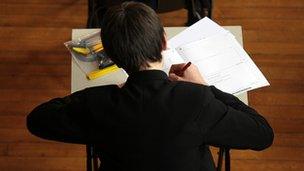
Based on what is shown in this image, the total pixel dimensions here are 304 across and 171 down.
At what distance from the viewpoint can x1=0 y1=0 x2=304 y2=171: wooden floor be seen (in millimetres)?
2438

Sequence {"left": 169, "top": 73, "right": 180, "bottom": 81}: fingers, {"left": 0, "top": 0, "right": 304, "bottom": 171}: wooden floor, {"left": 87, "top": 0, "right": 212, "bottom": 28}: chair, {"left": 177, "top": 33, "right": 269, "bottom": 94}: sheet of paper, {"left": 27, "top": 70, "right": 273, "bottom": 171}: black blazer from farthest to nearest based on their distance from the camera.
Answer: {"left": 0, "top": 0, "right": 304, "bottom": 171}: wooden floor → {"left": 87, "top": 0, "right": 212, "bottom": 28}: chair → {"left": 177, "top": 33, "right": 269, "bottom": 94}: sheet of paper → {"left": 169, "top": 73, "right": 180, "bottom": 81}: fingers → {"left": 27, "top": 70, "right": 273, "bottom": 171}: black blazer

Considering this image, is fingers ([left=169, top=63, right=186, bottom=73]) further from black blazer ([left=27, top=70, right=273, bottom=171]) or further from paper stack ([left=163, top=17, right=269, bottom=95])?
black blazer ([left=27, top=70, right=273, bottom=171])

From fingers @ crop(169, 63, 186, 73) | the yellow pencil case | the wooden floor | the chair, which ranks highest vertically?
fingers @ crop(169, 63, 186, 73)

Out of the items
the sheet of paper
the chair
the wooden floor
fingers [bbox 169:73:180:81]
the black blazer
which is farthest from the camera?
the wooden floor

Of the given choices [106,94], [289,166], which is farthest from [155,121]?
[289,166]

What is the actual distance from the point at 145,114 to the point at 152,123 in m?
0.03

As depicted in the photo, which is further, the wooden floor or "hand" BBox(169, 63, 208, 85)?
the wooden floor

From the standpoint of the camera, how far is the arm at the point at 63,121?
4.09ft

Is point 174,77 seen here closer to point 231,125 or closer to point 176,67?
point 176,67

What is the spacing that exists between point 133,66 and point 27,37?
1.87 m

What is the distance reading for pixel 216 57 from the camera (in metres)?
1.71

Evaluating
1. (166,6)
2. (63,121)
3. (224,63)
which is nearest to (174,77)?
(224,63)

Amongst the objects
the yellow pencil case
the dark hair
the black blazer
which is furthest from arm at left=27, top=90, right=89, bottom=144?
the yellow pencil case

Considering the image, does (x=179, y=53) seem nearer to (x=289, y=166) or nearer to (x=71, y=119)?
(x=71, y=119)
